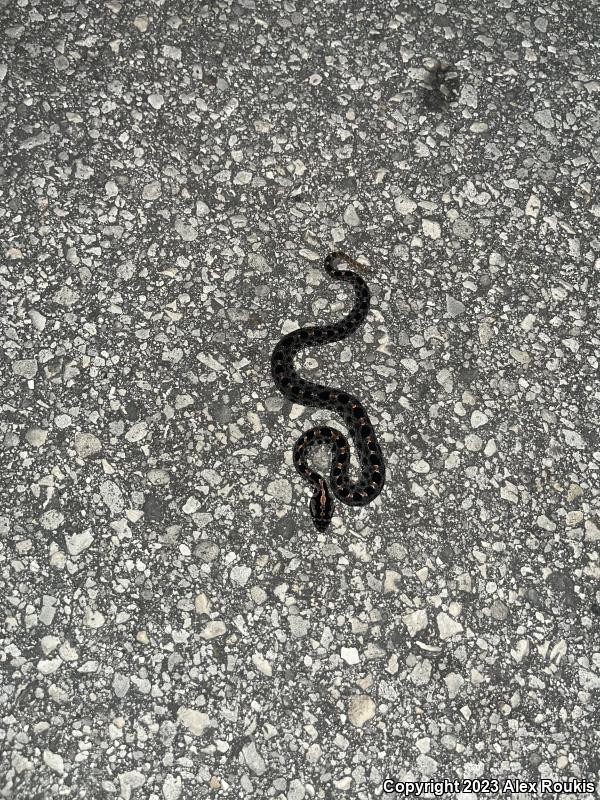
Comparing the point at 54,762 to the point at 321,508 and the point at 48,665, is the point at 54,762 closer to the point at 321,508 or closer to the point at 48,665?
the point at 48,665

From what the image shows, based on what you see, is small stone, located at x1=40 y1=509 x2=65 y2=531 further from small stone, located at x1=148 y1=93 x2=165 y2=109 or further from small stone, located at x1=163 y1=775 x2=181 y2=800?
small stone, located at x1=148 y1=93 x2=165 y2=109

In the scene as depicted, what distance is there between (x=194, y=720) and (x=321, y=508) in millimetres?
1411

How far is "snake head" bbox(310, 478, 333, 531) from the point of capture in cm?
486

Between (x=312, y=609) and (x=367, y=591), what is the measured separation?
0.35 meters

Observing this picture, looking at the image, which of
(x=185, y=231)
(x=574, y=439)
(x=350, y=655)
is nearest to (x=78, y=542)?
(x=350, y=655)

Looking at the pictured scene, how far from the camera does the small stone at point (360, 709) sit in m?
4.37

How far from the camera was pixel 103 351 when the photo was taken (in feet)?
17.6

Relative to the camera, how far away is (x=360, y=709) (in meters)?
4.40

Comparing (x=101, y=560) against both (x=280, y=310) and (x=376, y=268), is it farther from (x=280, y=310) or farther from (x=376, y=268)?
(x=376, y=268)

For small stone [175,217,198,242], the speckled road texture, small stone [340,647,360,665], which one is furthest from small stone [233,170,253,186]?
small stone [340,647,360,665]

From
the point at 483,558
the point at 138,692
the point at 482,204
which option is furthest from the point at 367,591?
the point at 482,204

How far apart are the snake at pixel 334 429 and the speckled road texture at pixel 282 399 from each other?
11 cm

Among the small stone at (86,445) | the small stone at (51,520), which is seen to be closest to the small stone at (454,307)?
the small stone at (86,445)

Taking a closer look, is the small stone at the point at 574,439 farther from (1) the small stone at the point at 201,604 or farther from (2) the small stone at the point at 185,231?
(2) the small stone at the point at 185,231
